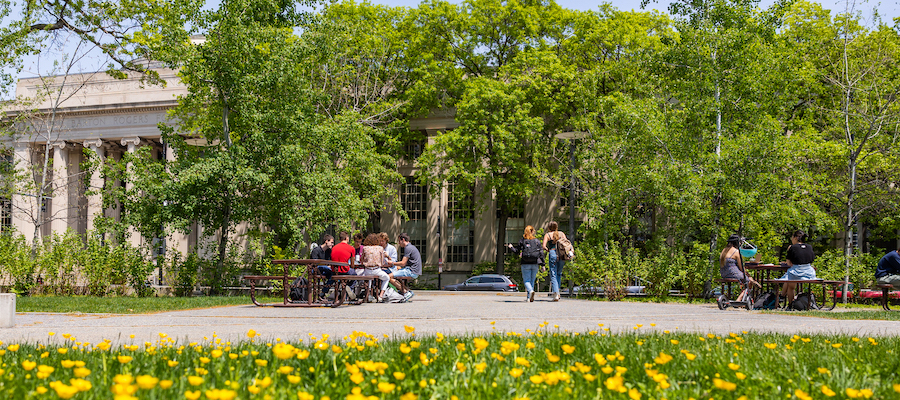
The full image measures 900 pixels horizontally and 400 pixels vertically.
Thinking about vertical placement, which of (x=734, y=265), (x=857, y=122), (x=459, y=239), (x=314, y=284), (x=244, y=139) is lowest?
(x=314, y=284)

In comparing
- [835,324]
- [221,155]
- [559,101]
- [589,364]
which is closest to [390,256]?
[221,155]

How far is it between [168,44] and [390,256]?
27.2 feet

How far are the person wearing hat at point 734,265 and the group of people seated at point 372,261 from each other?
6.09 metres

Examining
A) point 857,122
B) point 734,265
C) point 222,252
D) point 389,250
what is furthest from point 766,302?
point 222,252

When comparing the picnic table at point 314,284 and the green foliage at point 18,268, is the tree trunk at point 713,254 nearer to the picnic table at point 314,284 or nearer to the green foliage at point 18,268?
the picnic table at point 314,284

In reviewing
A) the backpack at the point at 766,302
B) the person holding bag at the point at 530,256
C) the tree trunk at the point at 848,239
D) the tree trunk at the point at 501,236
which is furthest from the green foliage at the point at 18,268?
the tree trunk at the point at 848,239

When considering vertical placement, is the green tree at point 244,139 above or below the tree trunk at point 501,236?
above

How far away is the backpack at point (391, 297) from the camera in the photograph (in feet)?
50.2

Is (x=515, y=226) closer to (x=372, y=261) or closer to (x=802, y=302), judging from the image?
(x=372, y=261)

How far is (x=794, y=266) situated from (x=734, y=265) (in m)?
1.03

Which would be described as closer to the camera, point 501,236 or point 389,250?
point 389,250

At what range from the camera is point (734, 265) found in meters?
14.0

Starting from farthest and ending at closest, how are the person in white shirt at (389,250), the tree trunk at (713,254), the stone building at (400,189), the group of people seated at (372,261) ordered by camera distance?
the stone building at (400,189) → the tree trunk at (713,254) → the person in white shirt at (389,250) → the group of people seated at (372,261)

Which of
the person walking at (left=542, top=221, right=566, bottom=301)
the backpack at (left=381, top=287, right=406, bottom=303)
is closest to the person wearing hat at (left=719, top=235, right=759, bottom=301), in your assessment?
Result: the person walking at (left=542, top=221, right=566, bottom=301)
